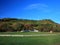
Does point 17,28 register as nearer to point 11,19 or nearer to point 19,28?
point 19,28

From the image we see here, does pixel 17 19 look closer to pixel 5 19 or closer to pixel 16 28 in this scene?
pixel 5 19

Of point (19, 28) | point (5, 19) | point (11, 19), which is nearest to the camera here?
point (19, 28)

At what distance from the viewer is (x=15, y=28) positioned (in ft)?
277

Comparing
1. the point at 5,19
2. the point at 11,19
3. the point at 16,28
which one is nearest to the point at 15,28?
the point at 16,28

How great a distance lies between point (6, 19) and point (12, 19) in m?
11.7

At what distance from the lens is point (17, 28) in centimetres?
8400

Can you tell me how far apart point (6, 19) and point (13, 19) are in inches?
484

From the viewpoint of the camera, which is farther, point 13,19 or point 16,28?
point 13,19

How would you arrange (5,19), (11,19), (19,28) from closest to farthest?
(19,28) → (5,19) → (11,19)

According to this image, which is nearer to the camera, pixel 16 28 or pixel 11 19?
pixel 16 28

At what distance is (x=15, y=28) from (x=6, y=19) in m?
25.8

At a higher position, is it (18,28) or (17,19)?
(17,19)

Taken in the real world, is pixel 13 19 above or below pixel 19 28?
above

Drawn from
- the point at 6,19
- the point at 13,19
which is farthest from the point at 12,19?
the point at 6,19
